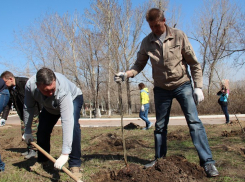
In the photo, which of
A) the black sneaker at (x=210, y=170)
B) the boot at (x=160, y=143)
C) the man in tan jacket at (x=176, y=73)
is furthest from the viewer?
the boot at (x=160, y=143)

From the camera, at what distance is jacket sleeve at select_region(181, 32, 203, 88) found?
2963mm

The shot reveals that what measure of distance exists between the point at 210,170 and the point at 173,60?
1403mm

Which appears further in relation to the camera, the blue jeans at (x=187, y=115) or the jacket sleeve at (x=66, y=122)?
the blue jeans at (x=187, y=115)

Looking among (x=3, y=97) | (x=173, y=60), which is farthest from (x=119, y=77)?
(x=3, y=97)

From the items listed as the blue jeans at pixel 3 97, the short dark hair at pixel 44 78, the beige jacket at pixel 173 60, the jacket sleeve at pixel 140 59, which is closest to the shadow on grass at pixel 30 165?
the blue jeans at pixel 3 97

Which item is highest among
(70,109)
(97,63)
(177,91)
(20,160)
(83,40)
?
(83,40)

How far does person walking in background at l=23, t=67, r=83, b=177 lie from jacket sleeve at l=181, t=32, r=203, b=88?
1.54m

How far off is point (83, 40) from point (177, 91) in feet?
70.5

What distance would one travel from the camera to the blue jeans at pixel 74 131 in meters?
3.05

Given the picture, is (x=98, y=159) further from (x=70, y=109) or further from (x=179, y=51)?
(x=179, y=51)

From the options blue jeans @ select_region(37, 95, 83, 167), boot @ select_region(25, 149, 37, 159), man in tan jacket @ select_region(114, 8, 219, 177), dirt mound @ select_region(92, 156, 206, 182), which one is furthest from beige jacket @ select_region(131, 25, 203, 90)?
boot @ select_region(25, 149, 37, 159)

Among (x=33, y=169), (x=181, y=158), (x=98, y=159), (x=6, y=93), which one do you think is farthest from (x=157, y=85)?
(x=6, y=93)

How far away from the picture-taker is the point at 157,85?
10.5 ft

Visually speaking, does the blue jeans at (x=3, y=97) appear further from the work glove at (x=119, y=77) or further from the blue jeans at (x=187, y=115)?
the blue jeans at (x=187, y=115)
